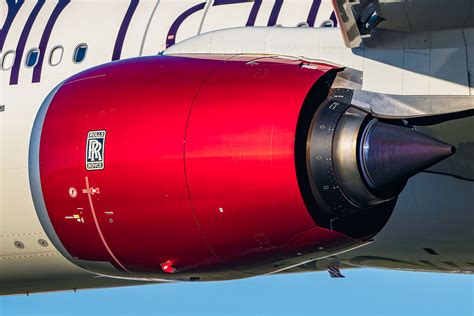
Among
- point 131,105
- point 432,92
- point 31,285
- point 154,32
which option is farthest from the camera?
point 31,285

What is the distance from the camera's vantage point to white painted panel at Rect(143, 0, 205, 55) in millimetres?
10562

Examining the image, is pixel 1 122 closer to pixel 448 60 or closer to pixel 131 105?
pixel 131 105

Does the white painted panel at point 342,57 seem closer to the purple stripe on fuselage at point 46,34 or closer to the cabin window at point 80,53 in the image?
the cabin window at point 80,53

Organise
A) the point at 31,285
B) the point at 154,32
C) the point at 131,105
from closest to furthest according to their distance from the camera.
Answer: the point at 131,105
the point at 154,32
the point at 31,285

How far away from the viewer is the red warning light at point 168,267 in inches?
353

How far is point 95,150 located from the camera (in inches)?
350

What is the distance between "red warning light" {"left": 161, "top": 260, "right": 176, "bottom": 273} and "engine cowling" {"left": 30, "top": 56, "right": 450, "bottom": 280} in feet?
0.03

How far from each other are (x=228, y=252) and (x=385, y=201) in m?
1.13

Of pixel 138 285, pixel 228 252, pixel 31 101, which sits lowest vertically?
pixel 138 285

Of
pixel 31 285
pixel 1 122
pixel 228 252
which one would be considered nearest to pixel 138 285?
pixel 31 285

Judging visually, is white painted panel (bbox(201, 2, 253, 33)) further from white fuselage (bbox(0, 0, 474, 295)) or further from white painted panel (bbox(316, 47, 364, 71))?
white painted panel (bbox(316, 47, 364, 71))

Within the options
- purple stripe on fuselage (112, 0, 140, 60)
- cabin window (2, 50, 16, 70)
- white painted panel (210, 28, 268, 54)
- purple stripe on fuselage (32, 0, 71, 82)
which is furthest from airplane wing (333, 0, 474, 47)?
cabin window (2, 50, 16, 70)

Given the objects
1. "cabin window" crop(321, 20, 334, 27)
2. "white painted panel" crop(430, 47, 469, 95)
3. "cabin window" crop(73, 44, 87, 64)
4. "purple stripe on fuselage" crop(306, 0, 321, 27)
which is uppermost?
"purple stripe on fuselage" crop(306, 0, 321, 27)

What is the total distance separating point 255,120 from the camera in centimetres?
833
